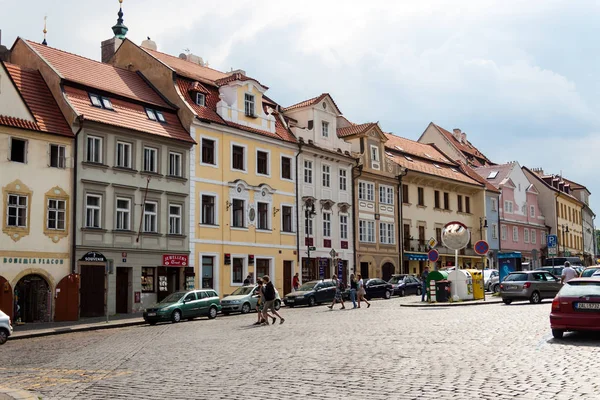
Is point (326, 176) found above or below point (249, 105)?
below

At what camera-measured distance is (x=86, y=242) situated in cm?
3306

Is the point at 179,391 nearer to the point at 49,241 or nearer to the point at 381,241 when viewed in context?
the point at 49,241

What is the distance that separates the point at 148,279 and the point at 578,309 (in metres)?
23.9

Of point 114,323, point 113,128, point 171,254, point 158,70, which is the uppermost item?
point 158,70

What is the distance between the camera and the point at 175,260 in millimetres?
37094

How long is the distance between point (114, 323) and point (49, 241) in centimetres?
511

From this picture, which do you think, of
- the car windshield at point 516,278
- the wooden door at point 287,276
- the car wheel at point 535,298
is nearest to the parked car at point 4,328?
the car windshield at point 516,278

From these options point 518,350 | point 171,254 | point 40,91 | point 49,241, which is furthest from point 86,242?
point 518,350

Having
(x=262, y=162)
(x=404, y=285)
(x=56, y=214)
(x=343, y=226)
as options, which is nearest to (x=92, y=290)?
(x=56, y=214)

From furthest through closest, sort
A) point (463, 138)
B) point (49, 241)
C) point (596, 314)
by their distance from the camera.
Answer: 1. point (463, 138)
2. point (49, 241)
3. point (596, 314)

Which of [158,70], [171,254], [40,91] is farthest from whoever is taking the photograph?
[158,70]

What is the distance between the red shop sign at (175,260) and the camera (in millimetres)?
36656

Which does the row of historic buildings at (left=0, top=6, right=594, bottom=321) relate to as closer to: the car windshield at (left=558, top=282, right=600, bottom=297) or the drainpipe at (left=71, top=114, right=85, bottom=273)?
the drainpipe at (left=71, top=114, right=85, bottom=273)

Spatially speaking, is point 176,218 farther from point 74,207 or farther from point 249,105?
point 249,105
